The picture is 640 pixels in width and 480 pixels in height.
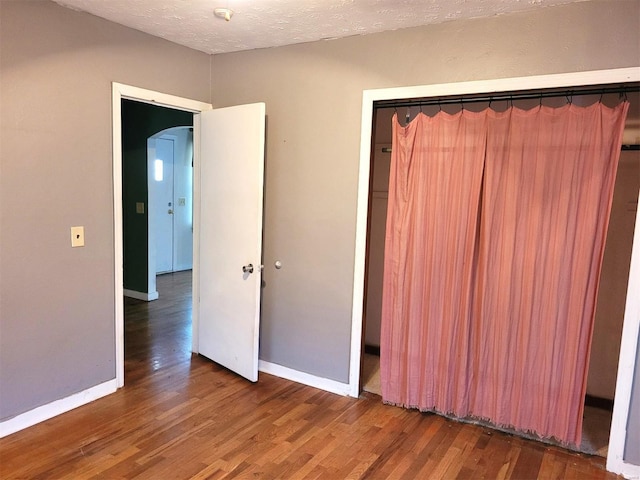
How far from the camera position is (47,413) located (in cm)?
272

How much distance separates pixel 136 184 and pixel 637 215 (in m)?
4.93

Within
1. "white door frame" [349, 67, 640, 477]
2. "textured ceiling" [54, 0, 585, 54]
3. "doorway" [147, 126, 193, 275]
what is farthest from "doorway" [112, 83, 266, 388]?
"doorway" [147, 126, 193, 275]

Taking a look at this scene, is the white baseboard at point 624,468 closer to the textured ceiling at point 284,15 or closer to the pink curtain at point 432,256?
the pink curtain at point 432,256

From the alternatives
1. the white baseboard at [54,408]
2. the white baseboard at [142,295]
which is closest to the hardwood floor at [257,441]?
the white baseboard at [54,408]

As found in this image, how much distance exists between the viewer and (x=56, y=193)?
2.64 m

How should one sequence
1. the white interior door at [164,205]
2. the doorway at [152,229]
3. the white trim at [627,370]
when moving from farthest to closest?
the white interior door at [164,205] < the doorway at [152,229] < the white trim at [627,370]

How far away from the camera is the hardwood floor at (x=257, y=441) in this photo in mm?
2320

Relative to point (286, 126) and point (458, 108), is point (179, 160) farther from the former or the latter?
point (458, 108)

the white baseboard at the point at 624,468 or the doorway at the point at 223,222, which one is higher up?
the doorway at the point at 223,222

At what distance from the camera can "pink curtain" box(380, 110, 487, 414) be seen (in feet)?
8.75

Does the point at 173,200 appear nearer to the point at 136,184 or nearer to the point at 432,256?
the point at 136,184

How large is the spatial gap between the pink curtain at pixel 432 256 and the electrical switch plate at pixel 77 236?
1.89 metres

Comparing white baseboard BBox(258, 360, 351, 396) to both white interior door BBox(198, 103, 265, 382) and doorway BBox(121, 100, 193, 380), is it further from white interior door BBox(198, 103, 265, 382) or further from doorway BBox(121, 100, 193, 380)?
doorway BBox(121, 100, 193, 380)

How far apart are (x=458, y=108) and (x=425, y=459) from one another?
6.89ft
